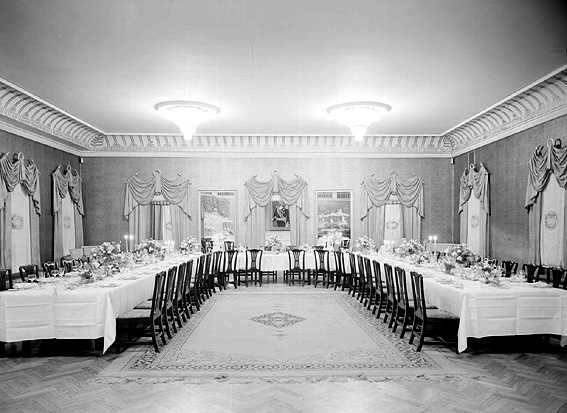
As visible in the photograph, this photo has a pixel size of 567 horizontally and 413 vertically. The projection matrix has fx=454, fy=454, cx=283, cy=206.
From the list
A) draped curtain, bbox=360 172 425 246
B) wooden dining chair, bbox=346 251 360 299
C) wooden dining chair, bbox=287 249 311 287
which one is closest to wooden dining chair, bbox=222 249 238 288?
wooden dining chair, bbox=287 249 311 287

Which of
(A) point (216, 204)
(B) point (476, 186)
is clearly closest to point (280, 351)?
(B) point (476, 186)

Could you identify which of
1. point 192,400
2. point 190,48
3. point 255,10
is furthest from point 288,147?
point 192,400

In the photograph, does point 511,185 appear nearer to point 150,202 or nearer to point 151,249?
point 151,249

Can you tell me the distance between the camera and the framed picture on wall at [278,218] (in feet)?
Result: 44.0

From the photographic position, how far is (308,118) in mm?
10414

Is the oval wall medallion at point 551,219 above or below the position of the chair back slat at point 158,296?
above

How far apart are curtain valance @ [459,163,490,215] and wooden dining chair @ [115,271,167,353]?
7849 mm

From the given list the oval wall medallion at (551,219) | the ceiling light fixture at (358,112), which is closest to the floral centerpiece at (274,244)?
the ceiling light fixture at (358,112)

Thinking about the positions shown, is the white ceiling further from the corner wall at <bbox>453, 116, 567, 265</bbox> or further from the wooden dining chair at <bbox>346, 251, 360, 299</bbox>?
the wooden dining chair at <bbox>346, 251, 360, 299</bbox>

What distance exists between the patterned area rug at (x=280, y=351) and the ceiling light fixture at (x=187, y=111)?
3.73 m

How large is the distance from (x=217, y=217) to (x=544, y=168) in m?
8.56

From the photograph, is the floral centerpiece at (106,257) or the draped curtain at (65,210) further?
the draped curtain at (65,210)

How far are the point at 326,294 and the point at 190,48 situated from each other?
6.39m

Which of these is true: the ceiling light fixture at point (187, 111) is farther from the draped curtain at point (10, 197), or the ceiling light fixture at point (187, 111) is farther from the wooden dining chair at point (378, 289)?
the wooden dining chair at point (378, 289)
